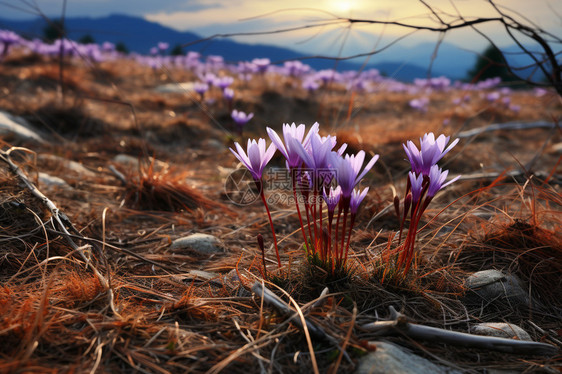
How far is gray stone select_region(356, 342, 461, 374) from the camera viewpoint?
1362 millimetres

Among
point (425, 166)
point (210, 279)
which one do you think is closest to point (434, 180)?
point (425, 166)

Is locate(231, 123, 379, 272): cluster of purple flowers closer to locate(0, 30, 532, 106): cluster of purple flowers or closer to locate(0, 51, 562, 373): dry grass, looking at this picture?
locate(0, 51, 562, 373): dry grass

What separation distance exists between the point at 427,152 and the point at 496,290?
95 centimetres

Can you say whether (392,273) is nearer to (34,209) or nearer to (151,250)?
(151,250)

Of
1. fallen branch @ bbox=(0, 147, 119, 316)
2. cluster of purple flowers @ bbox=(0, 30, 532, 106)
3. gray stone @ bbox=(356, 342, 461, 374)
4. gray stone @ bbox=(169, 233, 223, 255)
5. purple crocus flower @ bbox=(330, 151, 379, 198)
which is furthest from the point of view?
cluster of purple flowers @ bbox=(0, 30, 532, 106)

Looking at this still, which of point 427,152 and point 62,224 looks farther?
point 62,224

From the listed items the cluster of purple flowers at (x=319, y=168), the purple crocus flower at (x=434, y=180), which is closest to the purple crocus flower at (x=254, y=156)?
the cluster of purple flowers at (x=319, y=168)

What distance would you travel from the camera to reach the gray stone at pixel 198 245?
2.66 meters

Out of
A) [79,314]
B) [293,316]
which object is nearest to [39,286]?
[79,314]

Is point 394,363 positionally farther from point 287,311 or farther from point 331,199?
point 331,199

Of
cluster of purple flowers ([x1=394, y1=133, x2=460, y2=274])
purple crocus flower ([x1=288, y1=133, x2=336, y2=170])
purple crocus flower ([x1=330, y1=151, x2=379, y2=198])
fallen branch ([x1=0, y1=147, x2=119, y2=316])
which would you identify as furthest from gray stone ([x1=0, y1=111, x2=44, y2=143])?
cluster of purple flowers ([x1=394, y1=133, x2=460, y2=274])

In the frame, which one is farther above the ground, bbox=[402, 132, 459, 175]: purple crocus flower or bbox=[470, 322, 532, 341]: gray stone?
bbox=[402, 132, 459, 175]: purple crocus flower

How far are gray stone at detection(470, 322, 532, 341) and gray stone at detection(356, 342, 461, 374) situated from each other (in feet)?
1.10

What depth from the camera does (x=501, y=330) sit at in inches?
67.0
